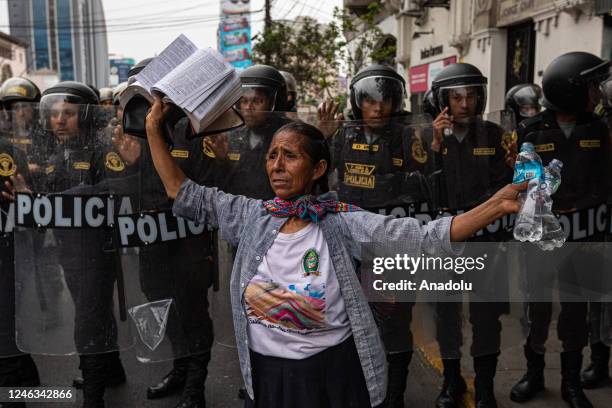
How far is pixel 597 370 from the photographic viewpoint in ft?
13.2

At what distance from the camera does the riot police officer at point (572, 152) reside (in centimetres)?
346

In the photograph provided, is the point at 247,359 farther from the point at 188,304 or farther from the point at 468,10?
the point at 468,10

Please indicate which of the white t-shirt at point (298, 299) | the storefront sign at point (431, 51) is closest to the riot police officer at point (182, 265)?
the white t-shirt at point (298, 299)

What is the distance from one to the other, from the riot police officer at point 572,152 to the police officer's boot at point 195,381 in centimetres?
192

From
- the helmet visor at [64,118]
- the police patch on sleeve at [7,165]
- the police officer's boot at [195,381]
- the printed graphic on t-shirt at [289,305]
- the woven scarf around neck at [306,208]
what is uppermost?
the helmet visor at [64,118]

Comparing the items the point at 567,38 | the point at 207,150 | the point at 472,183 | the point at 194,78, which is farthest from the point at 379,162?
the point at 567,38

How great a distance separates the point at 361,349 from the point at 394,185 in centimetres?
139

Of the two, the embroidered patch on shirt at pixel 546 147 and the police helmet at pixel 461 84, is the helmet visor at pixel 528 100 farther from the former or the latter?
the embroidered patch on shirt at pixel 546 147

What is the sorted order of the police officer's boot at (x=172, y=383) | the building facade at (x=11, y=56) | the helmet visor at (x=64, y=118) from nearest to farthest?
1. the helmet visor at (x=64, y=118)
2. the police officer's boot at (x=172, y=383)
3. the building facade at (x=11, y=56)

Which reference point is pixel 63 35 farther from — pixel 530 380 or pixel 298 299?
pixel 298 299

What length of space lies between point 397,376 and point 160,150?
6.60 ft

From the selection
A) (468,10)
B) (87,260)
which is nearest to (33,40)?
(468,10)

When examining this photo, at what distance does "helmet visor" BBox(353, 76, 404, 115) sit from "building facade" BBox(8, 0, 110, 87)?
12368 cm

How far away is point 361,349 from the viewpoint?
7.22ft
